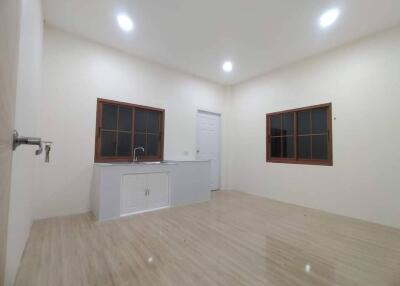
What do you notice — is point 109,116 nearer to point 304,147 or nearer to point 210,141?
point 210,141

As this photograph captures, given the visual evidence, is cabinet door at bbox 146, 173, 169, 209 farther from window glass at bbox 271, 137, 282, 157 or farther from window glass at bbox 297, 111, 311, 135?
window glass at bbox 297, 111, 311, 135

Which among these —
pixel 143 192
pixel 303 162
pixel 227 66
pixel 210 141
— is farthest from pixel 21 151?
pixel 303 162

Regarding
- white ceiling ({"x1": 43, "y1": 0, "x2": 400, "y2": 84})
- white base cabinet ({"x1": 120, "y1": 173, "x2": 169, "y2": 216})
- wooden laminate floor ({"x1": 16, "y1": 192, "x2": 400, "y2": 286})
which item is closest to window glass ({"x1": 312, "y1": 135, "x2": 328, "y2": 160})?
wooden laminate floor ({"x1": 16, "y1": 192, "x2": 400, "y2": 286})

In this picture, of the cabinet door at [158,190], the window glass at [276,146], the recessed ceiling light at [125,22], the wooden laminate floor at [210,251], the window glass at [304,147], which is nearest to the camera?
the wooden laminate floor at [210,251]

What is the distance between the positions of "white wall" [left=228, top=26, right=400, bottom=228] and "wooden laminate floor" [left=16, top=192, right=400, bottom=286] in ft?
1.57

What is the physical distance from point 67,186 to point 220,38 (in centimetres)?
372

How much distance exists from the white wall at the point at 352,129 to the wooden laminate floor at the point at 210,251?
479 millimetres

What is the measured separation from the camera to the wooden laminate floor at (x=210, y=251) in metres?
1.76

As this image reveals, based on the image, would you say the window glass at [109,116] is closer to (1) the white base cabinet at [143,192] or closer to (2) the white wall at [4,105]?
(1) the white base cabinet at [143,192]

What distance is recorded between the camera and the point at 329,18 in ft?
9.64

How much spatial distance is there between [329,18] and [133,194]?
4222 mm

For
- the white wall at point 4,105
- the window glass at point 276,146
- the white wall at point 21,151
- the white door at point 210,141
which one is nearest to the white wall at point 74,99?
the white wall at point 21,151

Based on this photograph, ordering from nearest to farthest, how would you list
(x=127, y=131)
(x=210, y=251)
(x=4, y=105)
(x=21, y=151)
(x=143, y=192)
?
(x=4, y=105) < (x=21, y=151) < (x=210, y=251) < (x=143, y=192) < (x=127, y=131)

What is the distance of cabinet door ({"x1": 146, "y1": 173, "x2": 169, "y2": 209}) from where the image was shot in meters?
3.65
